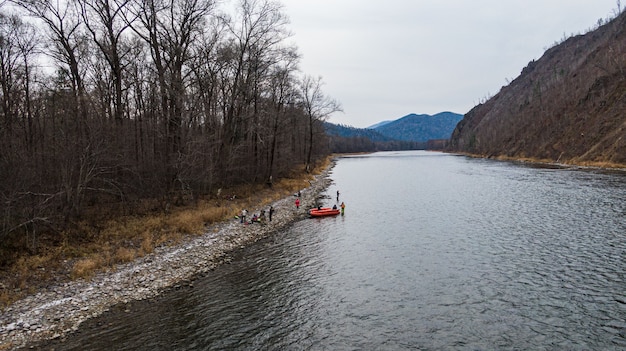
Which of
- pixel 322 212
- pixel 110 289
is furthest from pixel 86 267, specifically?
pixel 322 212

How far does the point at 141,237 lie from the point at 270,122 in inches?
986

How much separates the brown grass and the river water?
369 centimetres

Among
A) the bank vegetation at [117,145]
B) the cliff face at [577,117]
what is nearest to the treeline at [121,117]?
the bank vegetation at [117,145]

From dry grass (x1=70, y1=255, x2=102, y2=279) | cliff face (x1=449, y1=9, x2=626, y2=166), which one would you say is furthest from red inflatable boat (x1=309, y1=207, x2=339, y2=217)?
cliff face (x1=449, y1=9, x2=626, y2=166)

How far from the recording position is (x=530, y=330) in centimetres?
1151

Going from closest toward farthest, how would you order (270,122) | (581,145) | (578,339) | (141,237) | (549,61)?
(578,339) < (141,237) < (270,122) < (581,145) < (549,61)

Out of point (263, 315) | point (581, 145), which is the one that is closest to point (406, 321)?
point (263, 315)

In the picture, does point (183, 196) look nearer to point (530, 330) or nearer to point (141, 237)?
point (141, 237)

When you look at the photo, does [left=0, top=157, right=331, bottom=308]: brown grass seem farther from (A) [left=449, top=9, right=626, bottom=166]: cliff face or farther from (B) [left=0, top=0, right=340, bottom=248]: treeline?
(A) [left=449, top=9, right=626, bottom=166]: cliff face

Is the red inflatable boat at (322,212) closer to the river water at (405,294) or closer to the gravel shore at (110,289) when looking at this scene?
the river water at (405,294)

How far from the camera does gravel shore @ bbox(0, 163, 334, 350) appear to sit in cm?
1122

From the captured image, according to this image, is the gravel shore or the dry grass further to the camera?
the dry grass

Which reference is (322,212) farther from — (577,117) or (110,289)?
(577,117)

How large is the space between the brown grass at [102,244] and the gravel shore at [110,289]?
62 centimetres
